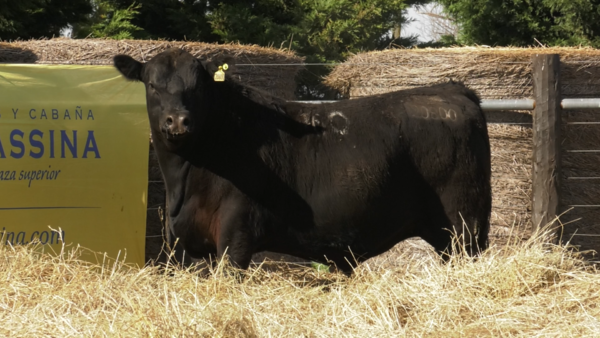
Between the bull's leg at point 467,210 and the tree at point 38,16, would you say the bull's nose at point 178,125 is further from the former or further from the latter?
the tree at point 38,16

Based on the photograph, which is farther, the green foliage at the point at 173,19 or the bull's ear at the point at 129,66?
the green foliage at the point at 173,19

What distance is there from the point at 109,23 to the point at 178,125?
10140 mm

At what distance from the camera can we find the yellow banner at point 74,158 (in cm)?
621

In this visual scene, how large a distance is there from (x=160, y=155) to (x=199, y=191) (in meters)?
0.46

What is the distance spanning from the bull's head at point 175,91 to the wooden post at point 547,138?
3.07m

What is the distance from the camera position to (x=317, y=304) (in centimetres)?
466

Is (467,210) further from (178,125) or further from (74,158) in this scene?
(74,158)

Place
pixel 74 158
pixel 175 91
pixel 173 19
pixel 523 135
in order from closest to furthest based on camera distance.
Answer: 1. pixel 175 91
2. pixel 74 158
3. pixel 523 135
4. pixel 173 19

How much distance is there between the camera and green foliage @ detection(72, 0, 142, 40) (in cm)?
1401

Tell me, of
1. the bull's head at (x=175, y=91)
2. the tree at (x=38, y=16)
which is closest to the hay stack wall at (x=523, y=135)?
the bull's head at (x=175, y=91)

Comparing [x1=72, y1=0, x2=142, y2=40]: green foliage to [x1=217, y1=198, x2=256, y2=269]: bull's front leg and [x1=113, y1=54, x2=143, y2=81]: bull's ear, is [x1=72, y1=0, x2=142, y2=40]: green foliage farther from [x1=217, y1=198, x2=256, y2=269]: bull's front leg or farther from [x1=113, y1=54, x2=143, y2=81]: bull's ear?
[x1=217, y1=198, x2=256, y2=269]: bull's front leg

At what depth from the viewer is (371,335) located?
400cm

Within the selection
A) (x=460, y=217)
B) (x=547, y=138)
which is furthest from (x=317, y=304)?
(x=547, y=138)

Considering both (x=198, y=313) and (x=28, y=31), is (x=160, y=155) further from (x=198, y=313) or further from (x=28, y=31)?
(x=28, y=31)
